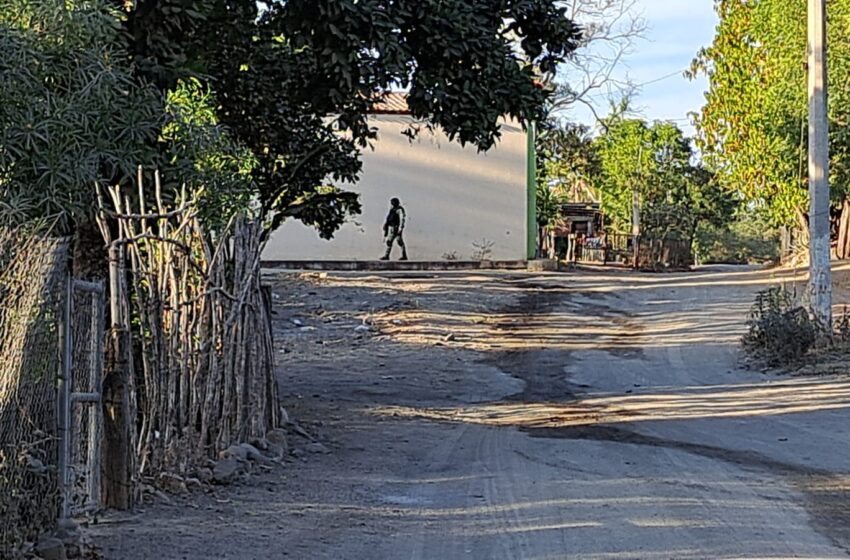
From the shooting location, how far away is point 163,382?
27.9ft

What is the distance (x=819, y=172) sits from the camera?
17922 millimetres

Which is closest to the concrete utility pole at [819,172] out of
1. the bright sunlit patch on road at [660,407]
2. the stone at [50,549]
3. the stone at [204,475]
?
the bright sunlit patch on road at [660,407]

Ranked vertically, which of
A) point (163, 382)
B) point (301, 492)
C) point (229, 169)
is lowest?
point (301, 492)

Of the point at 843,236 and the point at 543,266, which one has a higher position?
the point at 843,236

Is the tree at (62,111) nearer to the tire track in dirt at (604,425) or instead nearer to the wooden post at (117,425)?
the wooden post at (117,425)

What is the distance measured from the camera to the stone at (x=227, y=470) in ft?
29.6

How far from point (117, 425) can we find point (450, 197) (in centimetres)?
2913

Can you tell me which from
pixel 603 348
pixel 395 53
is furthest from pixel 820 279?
pixel 395 53

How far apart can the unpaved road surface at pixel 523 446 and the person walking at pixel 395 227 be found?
10.5 metres

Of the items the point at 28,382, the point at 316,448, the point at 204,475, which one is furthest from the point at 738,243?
the point at 28,382

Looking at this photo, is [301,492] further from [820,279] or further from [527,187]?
[527,187]

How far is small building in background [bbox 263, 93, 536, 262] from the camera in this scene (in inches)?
1427

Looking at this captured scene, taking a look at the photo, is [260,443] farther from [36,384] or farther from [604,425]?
[604,425]

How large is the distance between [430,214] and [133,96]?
2771cm
